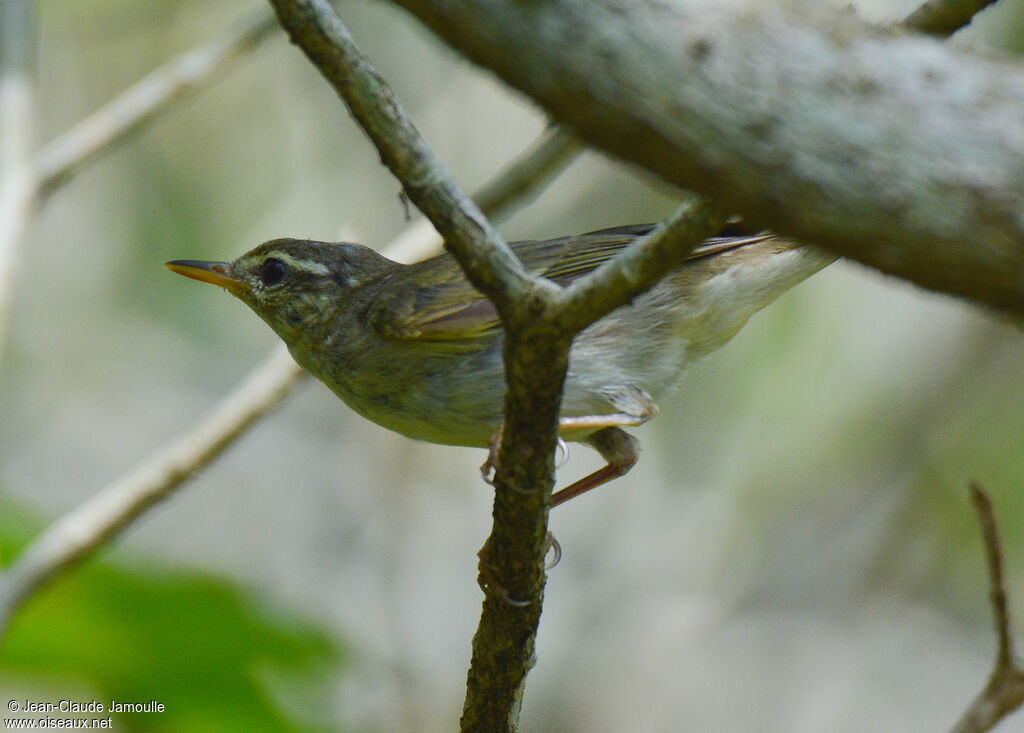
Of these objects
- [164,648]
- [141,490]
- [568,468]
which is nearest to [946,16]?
[141,490]

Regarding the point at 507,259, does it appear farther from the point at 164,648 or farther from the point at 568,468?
the point at 568,468

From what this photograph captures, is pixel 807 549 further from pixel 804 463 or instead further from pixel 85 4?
pixel 85 4

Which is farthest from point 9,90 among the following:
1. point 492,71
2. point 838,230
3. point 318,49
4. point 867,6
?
point 867,6

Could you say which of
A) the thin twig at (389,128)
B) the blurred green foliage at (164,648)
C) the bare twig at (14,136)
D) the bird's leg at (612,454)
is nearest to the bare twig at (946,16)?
the thin twig at (389,128)

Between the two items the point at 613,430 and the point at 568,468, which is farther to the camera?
the point at 568,468

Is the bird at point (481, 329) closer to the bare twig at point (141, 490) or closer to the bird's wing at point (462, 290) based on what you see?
the bird's wing at point (462, 290)

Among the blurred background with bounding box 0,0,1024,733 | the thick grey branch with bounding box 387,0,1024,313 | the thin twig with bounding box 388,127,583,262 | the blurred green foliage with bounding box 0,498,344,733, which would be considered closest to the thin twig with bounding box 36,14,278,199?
the blurred background with bounding box 0,0,1024,733

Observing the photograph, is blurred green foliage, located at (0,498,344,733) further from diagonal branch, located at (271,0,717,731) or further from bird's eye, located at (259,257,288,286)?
diagonal branch, located at (271,0,717,731)
